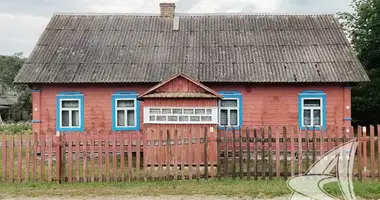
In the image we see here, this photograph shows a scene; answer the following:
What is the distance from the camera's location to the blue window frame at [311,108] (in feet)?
53.8

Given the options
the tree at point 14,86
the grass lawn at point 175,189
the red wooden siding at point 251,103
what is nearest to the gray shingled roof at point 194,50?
the red wooden siding at point 251,103

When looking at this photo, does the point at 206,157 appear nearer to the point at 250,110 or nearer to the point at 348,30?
the point at 250,110

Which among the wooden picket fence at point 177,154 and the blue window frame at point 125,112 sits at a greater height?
the blue window frame at point 125,112

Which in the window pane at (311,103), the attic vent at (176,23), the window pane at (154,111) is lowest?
the window pane at (154,111)

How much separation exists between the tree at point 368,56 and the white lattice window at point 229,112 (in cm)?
834

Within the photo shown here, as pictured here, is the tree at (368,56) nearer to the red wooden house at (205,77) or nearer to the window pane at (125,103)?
the red wooden house at (205,77)

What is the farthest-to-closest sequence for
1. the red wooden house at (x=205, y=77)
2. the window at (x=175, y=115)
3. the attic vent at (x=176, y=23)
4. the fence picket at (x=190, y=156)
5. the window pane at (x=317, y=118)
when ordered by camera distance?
the attic vent at (x=176, y=23)
the window pane at (x=317, y=118)
the red wooden house at (x=205, y=77)
the window at (x=175, y=115)
the fence picket at (x=190, y=156)

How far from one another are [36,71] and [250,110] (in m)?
8.36

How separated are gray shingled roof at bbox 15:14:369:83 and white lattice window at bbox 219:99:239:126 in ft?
3.33

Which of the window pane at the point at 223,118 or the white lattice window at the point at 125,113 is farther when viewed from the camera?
the white lattice window at the point at 125,113

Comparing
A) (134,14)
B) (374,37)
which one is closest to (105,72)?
(134,14)

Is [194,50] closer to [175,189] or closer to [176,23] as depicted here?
[176,23]

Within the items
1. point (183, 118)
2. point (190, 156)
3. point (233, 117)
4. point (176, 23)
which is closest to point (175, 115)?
point (183, 118)

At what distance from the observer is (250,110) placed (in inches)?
653
